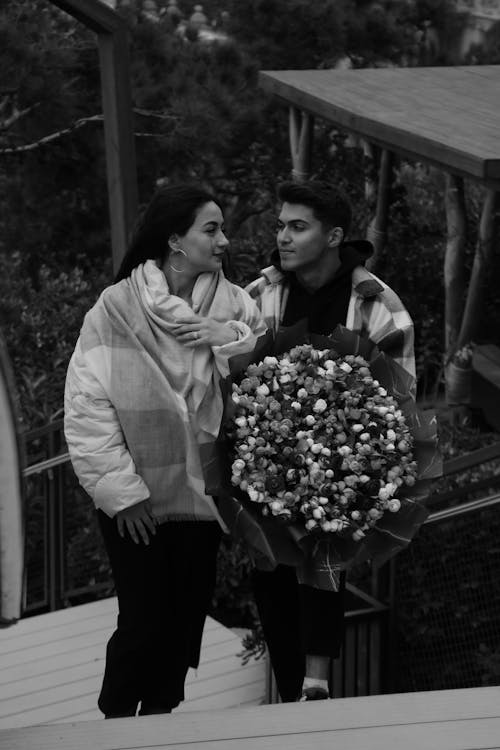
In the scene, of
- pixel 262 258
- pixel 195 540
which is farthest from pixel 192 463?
Answer: pixel 262 258

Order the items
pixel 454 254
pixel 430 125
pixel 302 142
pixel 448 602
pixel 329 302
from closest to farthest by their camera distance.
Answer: pixel 329 302 < pixel 448 602 < pixel 430 125 < pixel 454 254 < pixel 302 142

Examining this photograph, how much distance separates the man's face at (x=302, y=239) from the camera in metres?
3.83

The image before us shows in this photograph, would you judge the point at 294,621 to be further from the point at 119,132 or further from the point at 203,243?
the point at 119,132

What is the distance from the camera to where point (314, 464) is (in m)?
3.54

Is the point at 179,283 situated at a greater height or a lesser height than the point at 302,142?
greater

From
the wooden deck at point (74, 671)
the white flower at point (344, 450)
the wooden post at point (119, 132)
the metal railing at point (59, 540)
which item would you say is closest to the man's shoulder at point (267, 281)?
the white flower at point (344, 450)

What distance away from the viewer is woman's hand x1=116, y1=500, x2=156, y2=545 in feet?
11.9

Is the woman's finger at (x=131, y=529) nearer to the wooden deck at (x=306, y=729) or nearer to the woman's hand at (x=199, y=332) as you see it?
the woman's hand at (x=199, y=332)

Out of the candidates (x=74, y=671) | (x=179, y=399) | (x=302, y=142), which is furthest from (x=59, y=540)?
(x=302, y=142)

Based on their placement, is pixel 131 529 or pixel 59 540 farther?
pixel 59 540

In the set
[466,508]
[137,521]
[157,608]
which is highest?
[137,521]

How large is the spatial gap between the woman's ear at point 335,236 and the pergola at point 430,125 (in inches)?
33.9

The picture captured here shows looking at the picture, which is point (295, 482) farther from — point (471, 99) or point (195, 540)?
point (471, 99)

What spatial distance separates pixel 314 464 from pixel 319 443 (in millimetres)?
60
